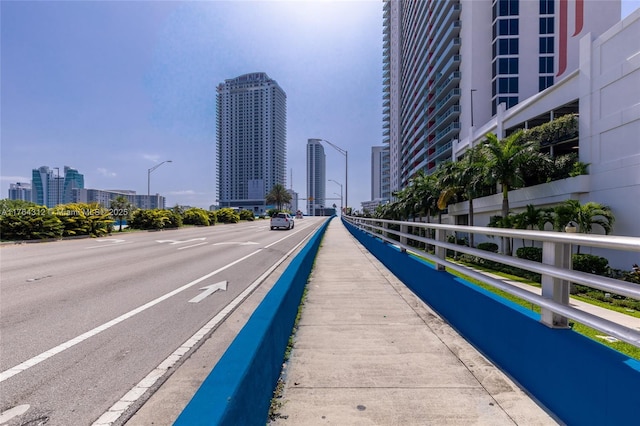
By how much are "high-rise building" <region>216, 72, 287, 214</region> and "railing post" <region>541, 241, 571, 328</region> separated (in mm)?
147003

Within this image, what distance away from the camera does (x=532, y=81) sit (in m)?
49.4

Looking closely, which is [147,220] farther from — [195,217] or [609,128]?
[609,128]

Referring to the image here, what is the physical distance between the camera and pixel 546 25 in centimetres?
4972

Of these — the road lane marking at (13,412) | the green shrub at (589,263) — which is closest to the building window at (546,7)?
the green shrub at (589,263)

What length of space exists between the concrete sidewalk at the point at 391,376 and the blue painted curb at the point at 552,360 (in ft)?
0.52

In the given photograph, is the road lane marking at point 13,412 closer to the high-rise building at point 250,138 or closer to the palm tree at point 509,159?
the palm tree at point 509,159

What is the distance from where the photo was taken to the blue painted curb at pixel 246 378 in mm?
1567

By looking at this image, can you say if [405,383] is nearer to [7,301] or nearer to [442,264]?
[442,264]

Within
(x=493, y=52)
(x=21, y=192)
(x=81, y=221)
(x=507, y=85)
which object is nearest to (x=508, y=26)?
(x=493, y=52)

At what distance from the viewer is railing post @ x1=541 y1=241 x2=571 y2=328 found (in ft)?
8.95

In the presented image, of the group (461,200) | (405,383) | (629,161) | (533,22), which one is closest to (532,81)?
(533,22)

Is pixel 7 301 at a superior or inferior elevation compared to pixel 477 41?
inferior

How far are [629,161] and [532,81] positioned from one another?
37324mm

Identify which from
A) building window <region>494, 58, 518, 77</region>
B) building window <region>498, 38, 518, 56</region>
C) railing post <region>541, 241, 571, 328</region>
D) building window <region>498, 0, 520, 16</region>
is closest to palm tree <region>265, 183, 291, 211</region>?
building window <region>494, 58, 518, 77</region>
